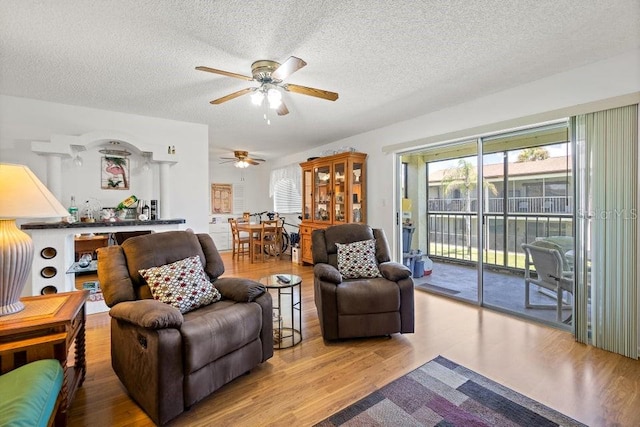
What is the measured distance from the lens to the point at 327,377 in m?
2.11

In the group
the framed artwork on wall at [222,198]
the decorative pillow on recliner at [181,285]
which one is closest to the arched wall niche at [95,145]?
the decorative pillow on recliner at [181,285]

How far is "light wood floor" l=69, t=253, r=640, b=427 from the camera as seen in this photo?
174 cm

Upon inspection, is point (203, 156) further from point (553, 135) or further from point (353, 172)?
point (553, 135)

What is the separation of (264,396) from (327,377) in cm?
45

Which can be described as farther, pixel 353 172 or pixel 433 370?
pixel 353 172

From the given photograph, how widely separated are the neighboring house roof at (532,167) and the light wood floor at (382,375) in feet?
5.40

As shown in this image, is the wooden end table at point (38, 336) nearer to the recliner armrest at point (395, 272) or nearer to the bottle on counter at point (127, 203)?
the recliner armrest at point (395, 272)

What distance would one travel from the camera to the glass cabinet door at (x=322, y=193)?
5398 mm

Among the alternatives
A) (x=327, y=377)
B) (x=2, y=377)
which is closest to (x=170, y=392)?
(x=2, y=377)

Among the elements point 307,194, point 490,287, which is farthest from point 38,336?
point 307,194

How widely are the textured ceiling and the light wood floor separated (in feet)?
7.92

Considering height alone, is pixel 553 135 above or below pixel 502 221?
above

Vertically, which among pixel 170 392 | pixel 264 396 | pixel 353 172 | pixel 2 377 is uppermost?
pixel 353 172

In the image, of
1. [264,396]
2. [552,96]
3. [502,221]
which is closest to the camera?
[264,396]
